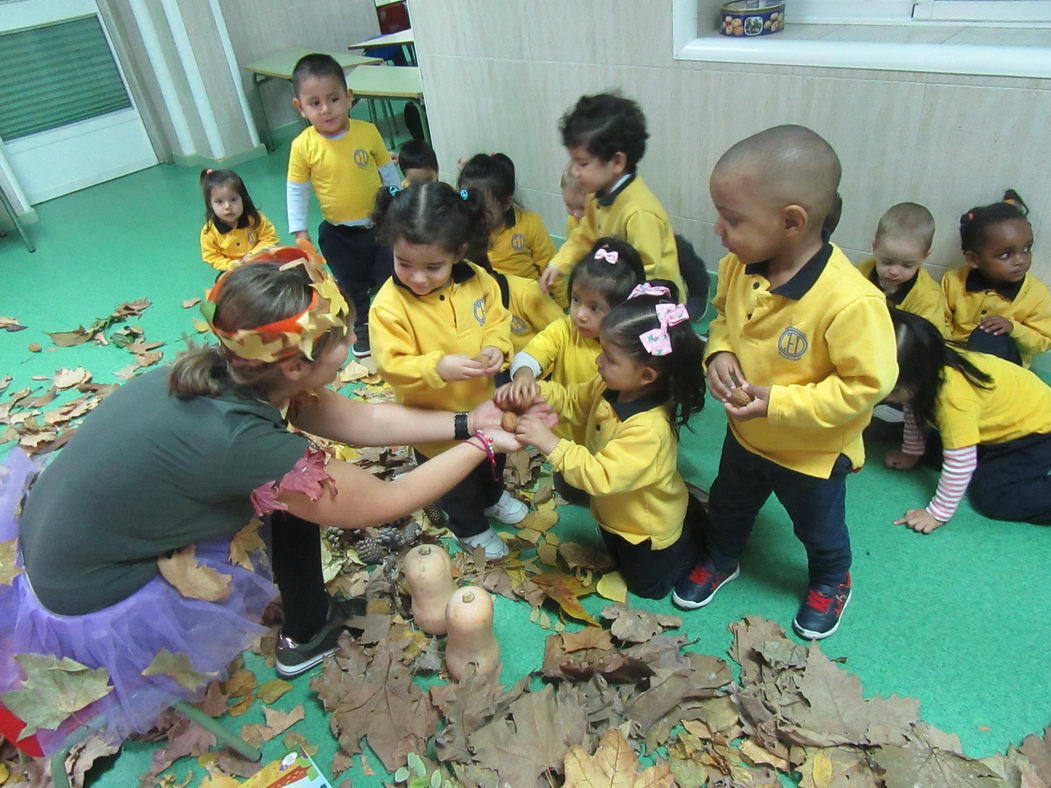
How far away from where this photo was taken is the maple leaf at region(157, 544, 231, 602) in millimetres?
1604

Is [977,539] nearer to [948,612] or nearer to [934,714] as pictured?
[948,612]

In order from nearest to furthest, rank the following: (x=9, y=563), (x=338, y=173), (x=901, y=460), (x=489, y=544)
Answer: (x=9, y=563)
(x=489, y=544)
(x=901, y=460)
(x=338, y=173)

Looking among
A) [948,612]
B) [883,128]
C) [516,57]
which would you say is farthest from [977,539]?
[516,57]

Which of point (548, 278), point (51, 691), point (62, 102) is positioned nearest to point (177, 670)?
point (51, 691)

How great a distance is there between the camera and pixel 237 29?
6434 mm

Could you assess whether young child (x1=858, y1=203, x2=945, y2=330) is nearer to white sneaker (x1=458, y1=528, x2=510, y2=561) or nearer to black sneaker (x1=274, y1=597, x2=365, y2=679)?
white sneaker (x1=458, y1=528, x2=510, y2=561)

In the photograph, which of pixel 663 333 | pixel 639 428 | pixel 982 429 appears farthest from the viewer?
pixel 982 429

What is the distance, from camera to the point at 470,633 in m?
1.88

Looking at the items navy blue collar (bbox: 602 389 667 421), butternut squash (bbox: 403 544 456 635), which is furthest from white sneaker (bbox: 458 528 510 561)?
navy blue collar (bbox: 602 389 667 421)

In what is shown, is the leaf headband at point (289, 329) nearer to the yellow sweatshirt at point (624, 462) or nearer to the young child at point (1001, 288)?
the yellow sweatshirt at point (624, 462)

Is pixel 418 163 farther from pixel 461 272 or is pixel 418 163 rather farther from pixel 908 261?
pixel 908 261

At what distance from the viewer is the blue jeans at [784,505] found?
182cm

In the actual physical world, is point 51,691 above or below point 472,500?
above

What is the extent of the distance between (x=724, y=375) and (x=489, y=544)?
1054mm
